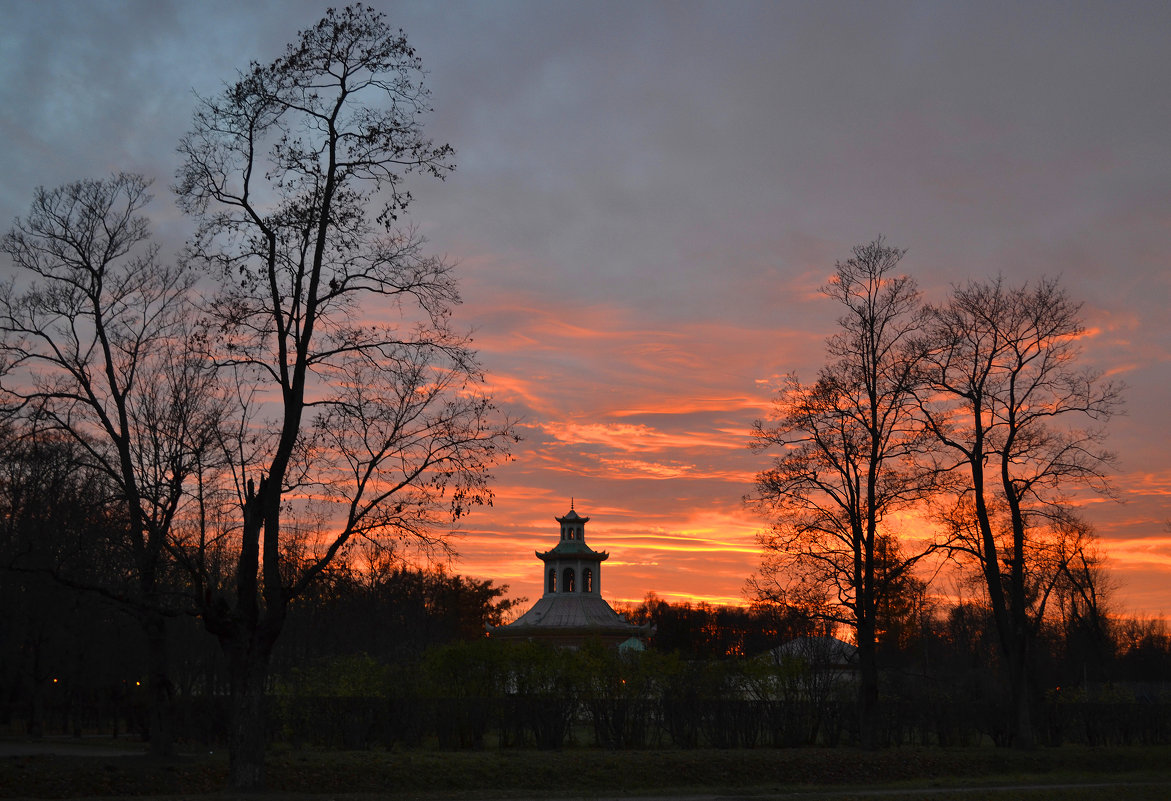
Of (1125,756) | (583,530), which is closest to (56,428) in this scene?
(1125,756)

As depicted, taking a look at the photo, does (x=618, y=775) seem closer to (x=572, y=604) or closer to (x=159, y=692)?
(x=159, y=692)

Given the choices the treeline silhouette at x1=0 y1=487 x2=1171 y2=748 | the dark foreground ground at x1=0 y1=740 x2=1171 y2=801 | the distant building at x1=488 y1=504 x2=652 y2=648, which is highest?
the distant building at x1=488 y1=504 x2=652 y2=648

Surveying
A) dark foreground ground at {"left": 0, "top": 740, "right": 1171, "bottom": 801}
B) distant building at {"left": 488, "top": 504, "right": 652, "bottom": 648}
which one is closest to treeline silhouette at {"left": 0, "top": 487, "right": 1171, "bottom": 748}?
dark foreground ground at {"left": 0, "top": 740, "right": 1171, "bottom": 801}

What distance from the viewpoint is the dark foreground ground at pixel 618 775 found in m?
18.6

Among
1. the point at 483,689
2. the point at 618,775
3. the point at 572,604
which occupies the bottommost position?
the point at 618,775

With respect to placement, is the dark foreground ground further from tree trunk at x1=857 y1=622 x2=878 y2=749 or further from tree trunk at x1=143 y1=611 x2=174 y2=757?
tree trunk at x1=857 y1=622 x2=878 y2=749

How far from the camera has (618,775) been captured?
2253 centimetres

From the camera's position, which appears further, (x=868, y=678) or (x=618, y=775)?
(x=868, y=678)

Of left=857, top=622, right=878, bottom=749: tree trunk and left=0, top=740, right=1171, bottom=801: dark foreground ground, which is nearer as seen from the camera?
left=0, top=740, right=1171, bottom=801: dark foreground ground

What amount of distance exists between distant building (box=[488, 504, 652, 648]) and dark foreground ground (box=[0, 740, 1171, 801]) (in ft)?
139

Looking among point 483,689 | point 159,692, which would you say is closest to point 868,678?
point 483,689

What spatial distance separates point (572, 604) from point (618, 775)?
4906 centimetres

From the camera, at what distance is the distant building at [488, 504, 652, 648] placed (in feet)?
225

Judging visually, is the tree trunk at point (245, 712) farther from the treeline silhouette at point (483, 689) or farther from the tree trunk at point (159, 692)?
the tree trunk at point (159, 692)
